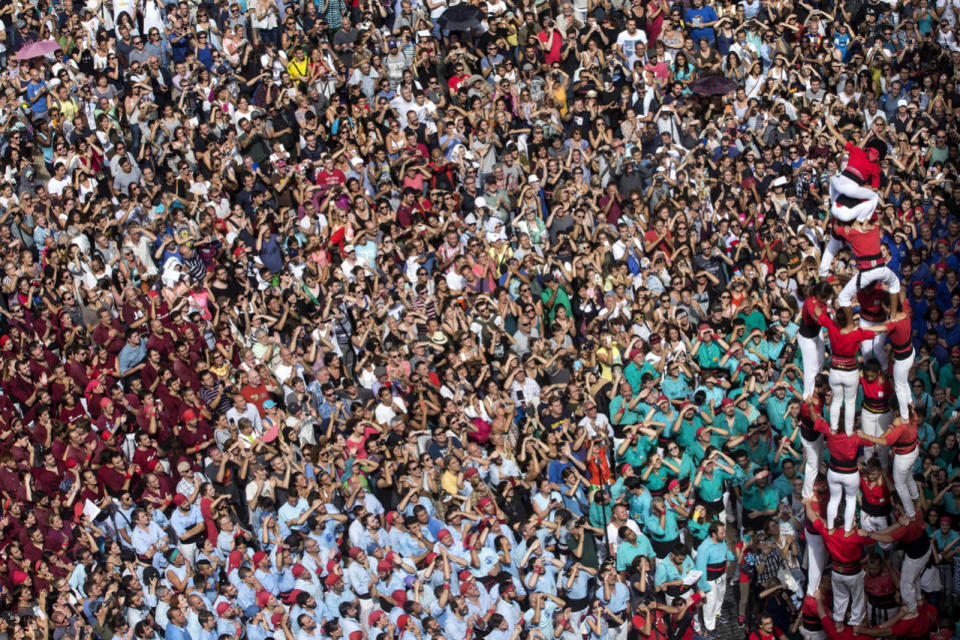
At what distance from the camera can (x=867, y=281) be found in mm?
17062

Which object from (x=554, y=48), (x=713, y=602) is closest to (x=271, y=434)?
(x=713, y=602)

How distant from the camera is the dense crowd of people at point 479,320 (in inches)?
815

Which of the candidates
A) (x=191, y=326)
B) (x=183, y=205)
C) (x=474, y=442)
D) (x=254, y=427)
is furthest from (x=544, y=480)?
(x=183, y=205)

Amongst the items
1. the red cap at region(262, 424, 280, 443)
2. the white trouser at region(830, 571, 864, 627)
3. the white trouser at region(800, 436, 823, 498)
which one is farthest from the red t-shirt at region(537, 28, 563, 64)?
the white trouser at region(830, 571, 864, 627)

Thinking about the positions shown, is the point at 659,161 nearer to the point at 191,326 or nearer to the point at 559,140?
the point at 559,140

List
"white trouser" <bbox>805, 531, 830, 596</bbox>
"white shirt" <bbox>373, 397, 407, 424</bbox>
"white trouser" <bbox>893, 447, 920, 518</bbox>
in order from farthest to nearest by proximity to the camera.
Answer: "white shirt" <bbox>373, 397, 407, 424</bbox> → "white trouser" <bbox>805, 531, 830, 596</bbox> → "white trouser" <bbox>893, 447, 920, 518</bbox>

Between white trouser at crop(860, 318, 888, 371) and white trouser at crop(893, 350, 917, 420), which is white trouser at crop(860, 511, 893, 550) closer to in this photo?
white trouser at crop(893, 350, 917, 420)

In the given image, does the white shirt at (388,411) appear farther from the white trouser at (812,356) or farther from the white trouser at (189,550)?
the white trouser at (812,356)

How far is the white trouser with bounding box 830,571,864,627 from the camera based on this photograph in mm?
18938

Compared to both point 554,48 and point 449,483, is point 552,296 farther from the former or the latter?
point 554,48

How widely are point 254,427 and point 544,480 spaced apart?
4.30m

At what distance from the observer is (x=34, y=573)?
22188 mm

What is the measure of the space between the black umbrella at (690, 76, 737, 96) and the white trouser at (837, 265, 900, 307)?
11720 mm

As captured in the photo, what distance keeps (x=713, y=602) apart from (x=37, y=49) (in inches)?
594
